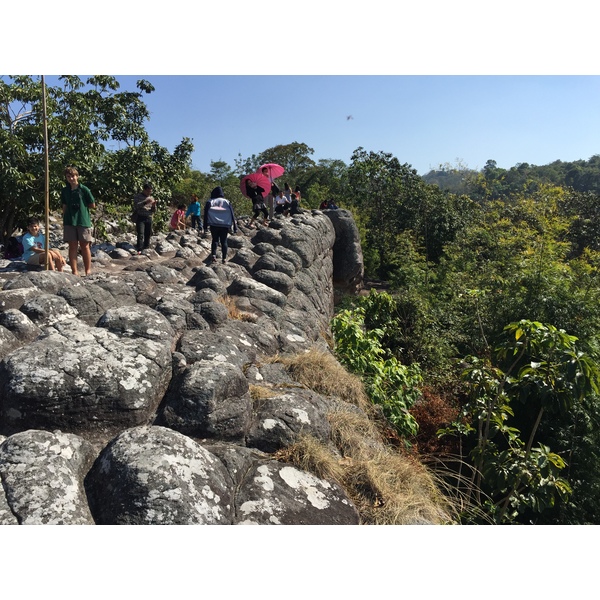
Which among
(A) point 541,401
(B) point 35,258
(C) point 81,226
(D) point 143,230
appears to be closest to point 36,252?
(B) point 35,258

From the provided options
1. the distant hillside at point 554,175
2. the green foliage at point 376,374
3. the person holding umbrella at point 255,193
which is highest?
the distant hillside at point 554,175

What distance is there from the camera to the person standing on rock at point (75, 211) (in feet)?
21.0

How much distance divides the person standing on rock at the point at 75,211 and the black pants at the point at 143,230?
3370 millimetres

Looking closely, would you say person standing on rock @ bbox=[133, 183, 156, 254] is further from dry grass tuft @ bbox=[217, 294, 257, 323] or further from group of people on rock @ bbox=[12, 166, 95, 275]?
dry grass tuft @ bbox=[217, 294, 257, 323]

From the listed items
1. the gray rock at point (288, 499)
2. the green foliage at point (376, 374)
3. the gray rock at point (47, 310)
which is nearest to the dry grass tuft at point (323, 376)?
the green foliage at point (376, 374)

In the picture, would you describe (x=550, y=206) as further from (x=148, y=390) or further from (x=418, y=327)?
(x=148, y=390)

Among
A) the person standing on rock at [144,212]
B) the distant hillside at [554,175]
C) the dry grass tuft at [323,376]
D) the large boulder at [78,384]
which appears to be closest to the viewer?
the large boulder at [78,384]

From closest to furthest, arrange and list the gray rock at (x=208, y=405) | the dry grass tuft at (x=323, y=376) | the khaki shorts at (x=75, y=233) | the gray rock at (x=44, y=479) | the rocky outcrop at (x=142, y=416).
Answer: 1. the gray rock at (x=44, y=479)
2. the rocky outcrop at (x=142, y=416)
3. the gray rock at (x=208, y=405)
4. the dry grass tuft at (x=323, y=376)
5. the khaki shorts at (x=75, y=233)

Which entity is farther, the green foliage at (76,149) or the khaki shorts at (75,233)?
the green foliage at (76,149)

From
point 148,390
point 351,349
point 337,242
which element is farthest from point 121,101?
point 148,390

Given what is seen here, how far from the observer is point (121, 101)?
14.2m

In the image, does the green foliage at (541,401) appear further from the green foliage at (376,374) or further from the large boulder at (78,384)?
the large boulder at (78,384)

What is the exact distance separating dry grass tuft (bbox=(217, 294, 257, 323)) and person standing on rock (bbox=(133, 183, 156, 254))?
16.2 feet

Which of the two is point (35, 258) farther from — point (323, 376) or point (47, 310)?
point (323, 376)
